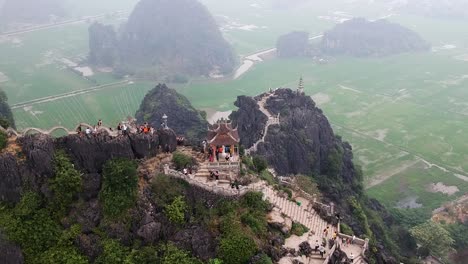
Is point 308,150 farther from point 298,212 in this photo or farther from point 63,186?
point 63,186

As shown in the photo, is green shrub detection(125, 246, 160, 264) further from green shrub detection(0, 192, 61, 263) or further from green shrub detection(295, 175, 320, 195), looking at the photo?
green shrub detection(295, 175, 320, 195)

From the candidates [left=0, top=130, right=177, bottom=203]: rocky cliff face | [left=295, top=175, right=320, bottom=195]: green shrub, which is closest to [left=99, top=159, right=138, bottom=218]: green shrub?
[left=0, top=130, right=177, bottom=203]: rocky cliff face

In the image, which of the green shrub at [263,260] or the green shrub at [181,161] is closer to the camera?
the green shrub at [263,260]

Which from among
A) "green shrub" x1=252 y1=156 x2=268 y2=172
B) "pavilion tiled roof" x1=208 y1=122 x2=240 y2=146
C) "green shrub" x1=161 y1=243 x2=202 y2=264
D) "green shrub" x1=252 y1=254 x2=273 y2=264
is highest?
"pavilion tiled roof" x1=208 y1=122 x2=240 y2=146

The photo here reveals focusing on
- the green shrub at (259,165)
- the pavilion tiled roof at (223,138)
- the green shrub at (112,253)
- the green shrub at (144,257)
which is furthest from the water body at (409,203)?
the green shrub at (112,253)

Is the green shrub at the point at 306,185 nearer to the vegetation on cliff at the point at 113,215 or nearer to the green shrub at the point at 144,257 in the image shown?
the vegetation on cliff at the point at 113,215

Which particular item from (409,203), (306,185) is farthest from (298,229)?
(409,203)

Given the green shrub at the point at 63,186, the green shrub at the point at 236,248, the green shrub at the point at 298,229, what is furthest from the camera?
the green shrub at the point at 298,229
